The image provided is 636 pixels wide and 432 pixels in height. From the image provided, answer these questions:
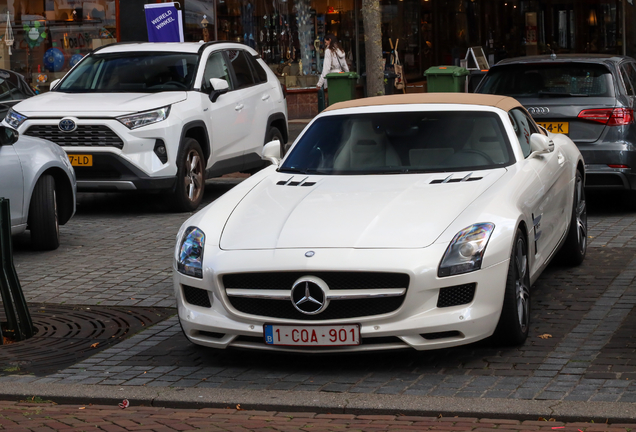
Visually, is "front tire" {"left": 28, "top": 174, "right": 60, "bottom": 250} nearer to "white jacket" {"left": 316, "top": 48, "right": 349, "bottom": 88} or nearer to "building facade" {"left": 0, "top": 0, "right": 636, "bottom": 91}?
"white jacket" {"left": 316, "top": 48, "right": 349, "bottom": 88}

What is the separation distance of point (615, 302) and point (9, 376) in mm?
3945

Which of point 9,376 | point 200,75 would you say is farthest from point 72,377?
point 200,75

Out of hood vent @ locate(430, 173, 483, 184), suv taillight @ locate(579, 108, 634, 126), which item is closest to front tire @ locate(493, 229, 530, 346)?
hood vent @ locate(430, 173, 483, 184)

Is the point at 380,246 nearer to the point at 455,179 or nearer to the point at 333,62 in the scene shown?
the point at 455,179

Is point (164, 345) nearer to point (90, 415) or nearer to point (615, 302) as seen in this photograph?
point (90, 415)

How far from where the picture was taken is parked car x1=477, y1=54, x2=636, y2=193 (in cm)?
1055

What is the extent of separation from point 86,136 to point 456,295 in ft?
22.7

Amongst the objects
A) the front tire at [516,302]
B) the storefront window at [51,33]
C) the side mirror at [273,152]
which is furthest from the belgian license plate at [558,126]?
the storefront window at [51,33]

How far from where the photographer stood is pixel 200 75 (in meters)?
12.6

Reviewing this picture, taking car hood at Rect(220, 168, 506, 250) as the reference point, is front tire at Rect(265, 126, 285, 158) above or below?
below

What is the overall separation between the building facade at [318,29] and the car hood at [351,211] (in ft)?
52.6

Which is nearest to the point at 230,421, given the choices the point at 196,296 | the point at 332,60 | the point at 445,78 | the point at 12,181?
the point at 196,296

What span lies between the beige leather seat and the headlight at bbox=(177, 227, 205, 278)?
4.30 feet

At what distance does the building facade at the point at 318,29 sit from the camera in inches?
880
